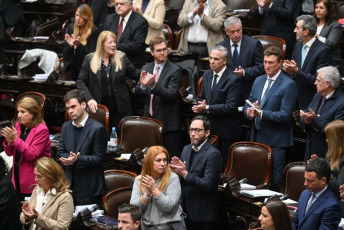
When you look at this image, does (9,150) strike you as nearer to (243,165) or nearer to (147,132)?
(147,132)

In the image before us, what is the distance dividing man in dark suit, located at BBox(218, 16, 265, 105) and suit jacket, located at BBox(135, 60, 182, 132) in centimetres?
65

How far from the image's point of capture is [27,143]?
22.3ft

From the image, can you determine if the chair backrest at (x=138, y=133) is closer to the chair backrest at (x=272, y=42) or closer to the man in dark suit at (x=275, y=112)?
the man in dark suit at (x=275, y=112)

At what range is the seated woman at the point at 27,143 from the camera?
6758 mm

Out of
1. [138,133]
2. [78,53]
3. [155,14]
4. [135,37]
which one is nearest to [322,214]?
[138,133]

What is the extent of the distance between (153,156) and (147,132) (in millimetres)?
1677

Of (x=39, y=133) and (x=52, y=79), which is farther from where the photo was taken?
(x=52, y=79)

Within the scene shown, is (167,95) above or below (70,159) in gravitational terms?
above

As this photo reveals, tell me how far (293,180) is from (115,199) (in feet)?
4.96

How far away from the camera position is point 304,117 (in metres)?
6.96

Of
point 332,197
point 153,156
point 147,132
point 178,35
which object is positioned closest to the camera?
point 332,197

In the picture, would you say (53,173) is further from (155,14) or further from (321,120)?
(155,14)

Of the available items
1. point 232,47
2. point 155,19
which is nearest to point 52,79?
point 155,19

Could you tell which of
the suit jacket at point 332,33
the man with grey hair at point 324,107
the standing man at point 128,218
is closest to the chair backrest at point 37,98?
the man with grey hair at point 324,107
